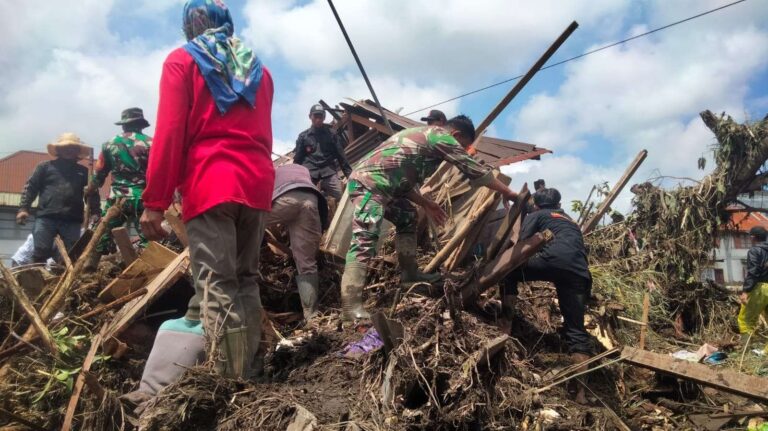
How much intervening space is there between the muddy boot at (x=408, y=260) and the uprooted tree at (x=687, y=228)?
3.48 metres

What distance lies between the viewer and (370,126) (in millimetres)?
10648

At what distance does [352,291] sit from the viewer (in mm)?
3354

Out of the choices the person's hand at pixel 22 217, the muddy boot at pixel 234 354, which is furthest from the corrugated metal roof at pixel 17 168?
the muddy boot at pixel 234 354

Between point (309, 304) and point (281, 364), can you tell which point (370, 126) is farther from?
point (281, 364)

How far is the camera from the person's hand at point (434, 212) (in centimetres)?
412

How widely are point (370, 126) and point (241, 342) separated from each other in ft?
28.5

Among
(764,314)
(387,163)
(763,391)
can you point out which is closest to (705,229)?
(764,314)

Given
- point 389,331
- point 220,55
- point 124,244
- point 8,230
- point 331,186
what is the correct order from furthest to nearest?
point 8,230 < point 331,186 < point 124,244 < point 220,55 < point 389,331

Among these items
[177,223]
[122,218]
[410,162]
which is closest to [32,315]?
[177,223]

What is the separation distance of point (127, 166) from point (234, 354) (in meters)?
3.22

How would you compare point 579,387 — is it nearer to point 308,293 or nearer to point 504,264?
point 504,264

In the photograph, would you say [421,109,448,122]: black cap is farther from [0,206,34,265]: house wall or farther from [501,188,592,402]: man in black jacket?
[0,206,34,265]: house wall

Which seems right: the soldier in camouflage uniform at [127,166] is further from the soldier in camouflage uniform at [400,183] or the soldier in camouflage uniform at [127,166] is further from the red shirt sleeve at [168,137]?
the red shirt sleeve at [168,137]

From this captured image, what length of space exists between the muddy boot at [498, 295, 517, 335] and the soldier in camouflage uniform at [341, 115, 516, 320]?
22.8 inches
